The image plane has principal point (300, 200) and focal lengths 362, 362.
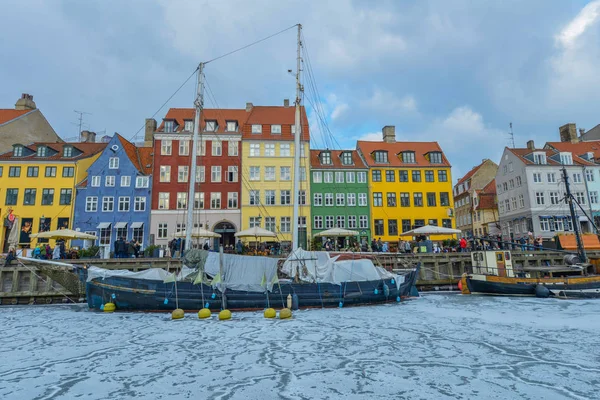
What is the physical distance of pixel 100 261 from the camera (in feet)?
74.3

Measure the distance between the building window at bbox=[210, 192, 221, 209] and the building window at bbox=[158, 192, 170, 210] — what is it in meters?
4.46

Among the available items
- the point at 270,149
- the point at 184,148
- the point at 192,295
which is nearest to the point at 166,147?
the point at 184,148

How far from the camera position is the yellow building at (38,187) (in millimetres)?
36062

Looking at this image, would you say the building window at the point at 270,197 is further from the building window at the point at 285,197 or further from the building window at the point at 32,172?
the building window at the point at 32,172

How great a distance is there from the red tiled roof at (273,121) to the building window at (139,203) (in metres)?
12.6

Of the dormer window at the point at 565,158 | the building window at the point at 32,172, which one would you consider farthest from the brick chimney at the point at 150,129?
the dormer window at the point at 565,158

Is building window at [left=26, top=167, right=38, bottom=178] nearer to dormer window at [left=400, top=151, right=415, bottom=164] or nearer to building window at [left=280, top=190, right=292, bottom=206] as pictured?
building window at [left=280, top=190, right=292, bottom=206]

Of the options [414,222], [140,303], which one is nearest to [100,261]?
[140,303]

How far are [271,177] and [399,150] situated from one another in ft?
55.3

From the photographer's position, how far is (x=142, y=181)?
38.2 m

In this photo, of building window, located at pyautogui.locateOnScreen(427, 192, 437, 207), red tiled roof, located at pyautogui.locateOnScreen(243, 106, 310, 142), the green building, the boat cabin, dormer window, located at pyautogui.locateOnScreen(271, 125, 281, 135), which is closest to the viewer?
the boat cabin

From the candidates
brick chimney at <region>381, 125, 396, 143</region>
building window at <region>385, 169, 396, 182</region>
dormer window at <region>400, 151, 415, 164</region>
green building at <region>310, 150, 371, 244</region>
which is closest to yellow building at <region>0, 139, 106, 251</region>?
green building at <region>310, 150, 371, 244</region>

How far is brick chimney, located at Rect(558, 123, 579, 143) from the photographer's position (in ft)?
155

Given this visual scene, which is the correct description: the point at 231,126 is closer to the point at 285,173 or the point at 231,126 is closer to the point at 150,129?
the point at 285,173
